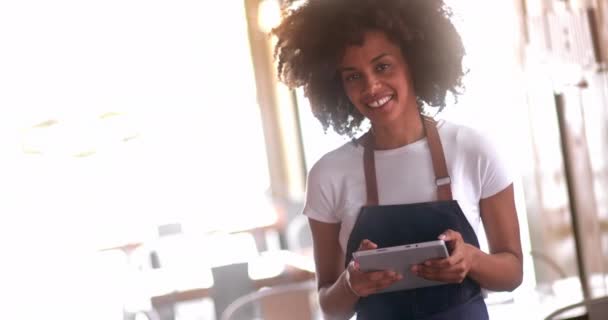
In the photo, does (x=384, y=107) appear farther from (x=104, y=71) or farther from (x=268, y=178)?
(x=104, y=71)

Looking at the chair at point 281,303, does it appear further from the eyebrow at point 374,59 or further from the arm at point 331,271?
the eyebrow at point 374,59

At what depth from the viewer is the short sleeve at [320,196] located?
2080 mm

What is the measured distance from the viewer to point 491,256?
2.09 meters

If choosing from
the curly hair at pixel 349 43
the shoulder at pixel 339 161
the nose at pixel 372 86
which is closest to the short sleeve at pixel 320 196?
the shoulder at pixel 339 161

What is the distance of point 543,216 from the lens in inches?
108

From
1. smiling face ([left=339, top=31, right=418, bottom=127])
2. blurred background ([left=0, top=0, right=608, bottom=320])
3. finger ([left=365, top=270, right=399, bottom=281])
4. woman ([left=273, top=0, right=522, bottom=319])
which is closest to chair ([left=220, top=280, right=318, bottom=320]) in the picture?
blurred background ([left=0, top=0, right=608, bottom=320])

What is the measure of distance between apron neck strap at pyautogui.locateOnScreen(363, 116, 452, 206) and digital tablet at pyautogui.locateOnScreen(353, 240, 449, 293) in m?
0.18

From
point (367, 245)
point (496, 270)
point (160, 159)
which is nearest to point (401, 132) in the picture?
point (367, 245)

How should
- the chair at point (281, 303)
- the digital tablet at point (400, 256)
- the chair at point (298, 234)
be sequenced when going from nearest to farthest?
the digital tablet at point (400, 256)
the chair at point (298, 234)
the chair at point (281, 303)

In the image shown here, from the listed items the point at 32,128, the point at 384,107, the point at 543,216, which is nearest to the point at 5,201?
the point at 32,128

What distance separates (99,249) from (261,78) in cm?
59

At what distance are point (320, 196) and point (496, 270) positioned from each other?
44 centimetres

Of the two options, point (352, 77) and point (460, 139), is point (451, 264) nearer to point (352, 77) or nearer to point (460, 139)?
point (460, 139)

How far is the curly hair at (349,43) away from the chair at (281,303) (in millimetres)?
487
